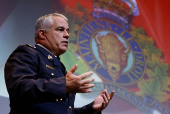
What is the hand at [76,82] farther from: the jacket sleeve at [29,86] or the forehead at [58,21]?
the forehead at [58,21]

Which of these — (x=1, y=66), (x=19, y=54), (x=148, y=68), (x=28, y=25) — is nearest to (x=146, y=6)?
(x=148, y=68)

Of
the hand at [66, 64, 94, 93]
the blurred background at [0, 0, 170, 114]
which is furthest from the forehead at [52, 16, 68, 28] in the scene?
the blurred background at [0, 0, 170, 114]

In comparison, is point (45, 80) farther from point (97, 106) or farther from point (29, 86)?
point (97, 106)

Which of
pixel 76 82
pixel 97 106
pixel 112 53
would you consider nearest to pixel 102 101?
pixel 97 106

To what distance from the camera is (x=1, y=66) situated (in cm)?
257

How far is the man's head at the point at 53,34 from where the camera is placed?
1816mm

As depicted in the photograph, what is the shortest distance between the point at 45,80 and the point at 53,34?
0.52m

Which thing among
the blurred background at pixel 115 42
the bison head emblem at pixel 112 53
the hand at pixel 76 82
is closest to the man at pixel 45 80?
the hand at pixel 76 82

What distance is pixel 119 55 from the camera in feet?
11.6

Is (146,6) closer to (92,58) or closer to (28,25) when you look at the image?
(92,58)

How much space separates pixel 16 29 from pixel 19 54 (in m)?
1.35

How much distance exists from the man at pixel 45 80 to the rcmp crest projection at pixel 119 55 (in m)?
1.22

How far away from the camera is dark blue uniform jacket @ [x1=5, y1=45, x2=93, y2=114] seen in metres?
1.35

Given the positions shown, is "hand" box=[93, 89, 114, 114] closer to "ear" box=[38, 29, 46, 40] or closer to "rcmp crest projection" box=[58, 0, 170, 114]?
"ear" box=[38, 29, 46, 40]
